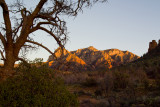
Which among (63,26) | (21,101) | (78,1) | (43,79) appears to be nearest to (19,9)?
(63,26)

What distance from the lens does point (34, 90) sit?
342 centimetres

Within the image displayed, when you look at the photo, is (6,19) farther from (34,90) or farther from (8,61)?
(34,90)

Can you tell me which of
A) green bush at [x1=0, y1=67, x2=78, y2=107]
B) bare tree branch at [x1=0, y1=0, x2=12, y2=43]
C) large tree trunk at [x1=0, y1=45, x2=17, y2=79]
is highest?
bare tree branch at [x1=0, y1=0, x2=12, y2=43]

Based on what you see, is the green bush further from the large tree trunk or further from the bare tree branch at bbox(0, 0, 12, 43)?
the bare tree branch at bbox(0, 0, 12, 43)

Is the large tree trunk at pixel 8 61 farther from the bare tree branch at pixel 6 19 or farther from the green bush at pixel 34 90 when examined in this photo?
the green bush at pixel 34 90

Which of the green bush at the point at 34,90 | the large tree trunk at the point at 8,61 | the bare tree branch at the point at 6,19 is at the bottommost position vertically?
the green bush at the point at 34,90

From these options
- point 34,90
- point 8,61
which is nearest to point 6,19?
point 8,61

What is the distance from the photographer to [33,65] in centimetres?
402

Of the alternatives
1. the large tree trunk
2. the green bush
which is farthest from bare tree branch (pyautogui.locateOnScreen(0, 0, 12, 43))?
the green bush

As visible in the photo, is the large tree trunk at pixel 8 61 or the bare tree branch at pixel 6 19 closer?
the large tree trunk at pixel 8 61

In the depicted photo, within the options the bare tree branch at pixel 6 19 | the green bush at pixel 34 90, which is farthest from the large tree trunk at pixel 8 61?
the green bush at pixel 34 90

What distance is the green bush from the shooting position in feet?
10.2

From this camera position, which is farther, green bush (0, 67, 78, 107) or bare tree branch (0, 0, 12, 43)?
bare tree branch (0, 0, 12, 43)

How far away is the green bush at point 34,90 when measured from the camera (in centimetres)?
310
